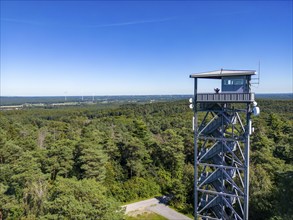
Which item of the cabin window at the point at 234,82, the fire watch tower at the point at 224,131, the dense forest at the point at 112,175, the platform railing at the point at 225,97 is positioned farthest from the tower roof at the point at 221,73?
the dense forest at the point at 112,175

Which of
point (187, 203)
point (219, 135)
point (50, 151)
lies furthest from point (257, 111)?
point (50, 151)

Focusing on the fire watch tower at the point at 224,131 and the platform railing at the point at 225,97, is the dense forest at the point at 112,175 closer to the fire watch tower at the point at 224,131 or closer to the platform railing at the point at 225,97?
the fire watch tower at the point at 224,131

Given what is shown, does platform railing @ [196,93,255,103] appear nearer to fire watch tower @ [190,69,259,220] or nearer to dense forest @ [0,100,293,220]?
fire watch tower @ [190,69,259,220]

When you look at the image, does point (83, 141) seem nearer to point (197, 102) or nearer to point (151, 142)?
point (151, 142)

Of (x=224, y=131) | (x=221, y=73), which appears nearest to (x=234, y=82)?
(x=221, y=73)

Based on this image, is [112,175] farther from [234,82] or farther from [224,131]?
[234,82]

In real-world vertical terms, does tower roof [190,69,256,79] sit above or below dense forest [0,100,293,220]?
above

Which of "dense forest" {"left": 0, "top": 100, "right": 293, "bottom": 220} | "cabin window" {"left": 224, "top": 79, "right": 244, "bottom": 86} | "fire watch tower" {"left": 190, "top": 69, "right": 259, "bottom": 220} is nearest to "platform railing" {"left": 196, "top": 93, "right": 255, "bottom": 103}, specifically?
"fire watch tower" {"left": 190, "top": 69, "right": 259, "bottom": 220}

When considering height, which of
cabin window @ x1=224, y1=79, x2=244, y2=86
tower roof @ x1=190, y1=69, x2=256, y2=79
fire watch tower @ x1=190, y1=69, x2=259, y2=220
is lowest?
fire watch tower @ x1=190, y1=69, x2=259, y2=220

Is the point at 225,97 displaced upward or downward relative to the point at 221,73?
downward

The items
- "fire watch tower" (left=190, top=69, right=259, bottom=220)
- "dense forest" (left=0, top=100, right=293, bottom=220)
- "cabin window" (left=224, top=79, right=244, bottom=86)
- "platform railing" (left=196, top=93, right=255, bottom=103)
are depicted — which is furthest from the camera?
"dense forest" (left=0, top=100, right=293, bottom=220)

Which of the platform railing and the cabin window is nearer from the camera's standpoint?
the platform railing
